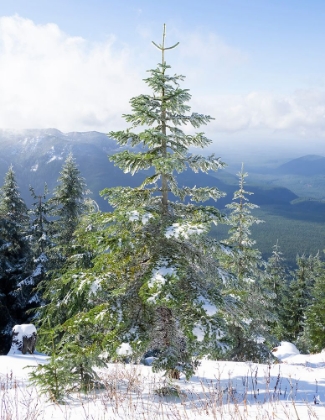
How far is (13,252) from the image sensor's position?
76.5ft

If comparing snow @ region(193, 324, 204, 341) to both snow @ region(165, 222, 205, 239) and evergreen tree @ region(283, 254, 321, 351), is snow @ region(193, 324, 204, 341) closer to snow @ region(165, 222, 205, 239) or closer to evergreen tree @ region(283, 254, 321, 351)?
snow @ region(165, 222, 205, 239)

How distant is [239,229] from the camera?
17734mm

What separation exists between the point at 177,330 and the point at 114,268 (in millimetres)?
1991

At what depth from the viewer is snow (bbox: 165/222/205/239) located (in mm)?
5998

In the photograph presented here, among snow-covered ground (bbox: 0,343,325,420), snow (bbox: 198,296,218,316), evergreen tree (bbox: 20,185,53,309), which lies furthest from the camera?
evergreen tree (bbox: 20,185,53,309)

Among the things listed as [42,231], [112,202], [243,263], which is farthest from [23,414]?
[42,231]

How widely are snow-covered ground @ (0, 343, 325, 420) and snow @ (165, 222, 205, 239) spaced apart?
2.43m

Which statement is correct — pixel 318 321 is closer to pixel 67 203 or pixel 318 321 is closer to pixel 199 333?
pixel 67 203

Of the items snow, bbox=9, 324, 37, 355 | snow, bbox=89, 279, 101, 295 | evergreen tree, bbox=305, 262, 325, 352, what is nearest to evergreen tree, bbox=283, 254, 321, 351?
evergreen tree, bbox=305, 262, 325, 352

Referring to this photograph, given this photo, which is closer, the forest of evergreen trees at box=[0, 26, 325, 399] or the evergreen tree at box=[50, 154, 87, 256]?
the forest of evergreen trees at box=[0, 26, 325, 399]

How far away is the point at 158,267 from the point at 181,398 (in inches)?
91.8

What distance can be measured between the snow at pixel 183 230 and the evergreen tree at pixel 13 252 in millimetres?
18029

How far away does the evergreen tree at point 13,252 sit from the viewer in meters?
22.1

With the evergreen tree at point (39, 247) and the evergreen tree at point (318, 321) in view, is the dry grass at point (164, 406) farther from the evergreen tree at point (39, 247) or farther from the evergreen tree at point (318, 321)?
the evergreen tree at point (318, 321)
